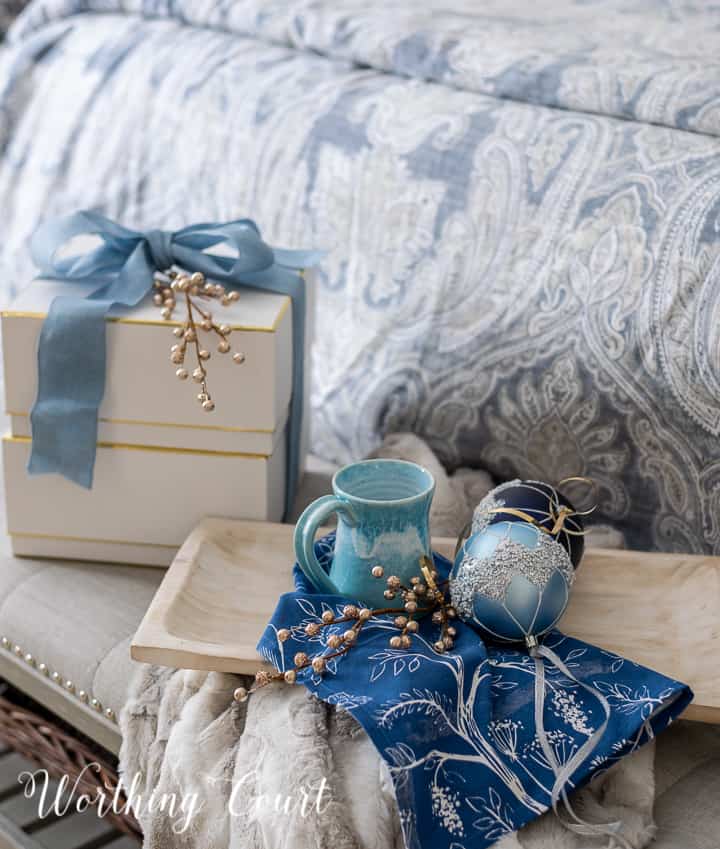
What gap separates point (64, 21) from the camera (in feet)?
5.38

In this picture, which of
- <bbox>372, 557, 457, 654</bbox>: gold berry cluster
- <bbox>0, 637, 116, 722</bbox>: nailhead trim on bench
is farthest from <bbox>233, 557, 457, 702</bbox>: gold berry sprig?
<bbox>0, 637, 116, 722</bbox>: nailhead trim on bench

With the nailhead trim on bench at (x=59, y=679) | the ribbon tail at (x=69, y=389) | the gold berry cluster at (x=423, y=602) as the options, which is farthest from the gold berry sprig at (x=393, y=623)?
the ribbon tail at (x=69, y=389)

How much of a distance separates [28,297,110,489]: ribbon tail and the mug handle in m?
0.23

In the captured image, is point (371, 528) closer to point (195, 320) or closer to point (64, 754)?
point (195, 320)

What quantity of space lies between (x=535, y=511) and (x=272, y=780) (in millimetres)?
264

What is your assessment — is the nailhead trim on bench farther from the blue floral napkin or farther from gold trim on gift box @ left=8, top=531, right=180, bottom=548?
the blue floral napkin

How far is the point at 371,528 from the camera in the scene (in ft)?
2.52

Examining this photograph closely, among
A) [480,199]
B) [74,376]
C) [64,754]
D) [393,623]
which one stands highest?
[480,199]

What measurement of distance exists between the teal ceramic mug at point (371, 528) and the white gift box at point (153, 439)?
131 mm

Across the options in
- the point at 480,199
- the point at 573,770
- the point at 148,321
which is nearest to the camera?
the point at 573,770

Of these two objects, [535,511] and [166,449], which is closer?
[535,511]

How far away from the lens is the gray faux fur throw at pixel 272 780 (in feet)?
2.19


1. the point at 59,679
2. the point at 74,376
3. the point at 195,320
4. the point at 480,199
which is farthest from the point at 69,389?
the point at 480,199

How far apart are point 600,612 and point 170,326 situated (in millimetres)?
419
